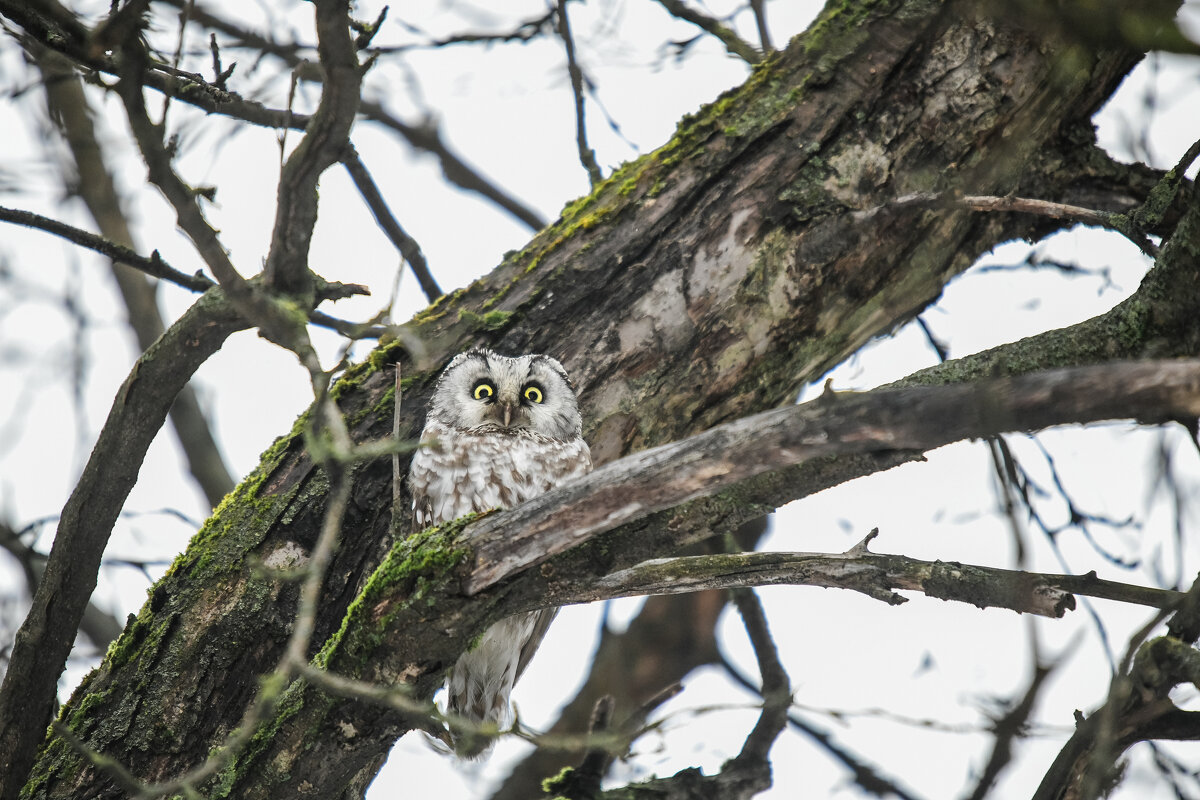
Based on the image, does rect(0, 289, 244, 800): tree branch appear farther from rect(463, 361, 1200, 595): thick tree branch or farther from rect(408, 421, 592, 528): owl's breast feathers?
rect(463, 361, 1200, 595): thick tree branch

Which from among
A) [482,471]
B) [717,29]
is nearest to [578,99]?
[717,29]

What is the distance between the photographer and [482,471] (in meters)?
3.67

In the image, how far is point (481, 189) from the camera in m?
5.60

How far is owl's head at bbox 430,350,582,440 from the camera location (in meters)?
3.57

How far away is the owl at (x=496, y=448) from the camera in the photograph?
142 inches

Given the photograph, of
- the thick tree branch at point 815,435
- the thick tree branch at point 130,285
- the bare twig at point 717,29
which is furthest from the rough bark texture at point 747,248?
the thick tree branch at point 130,285

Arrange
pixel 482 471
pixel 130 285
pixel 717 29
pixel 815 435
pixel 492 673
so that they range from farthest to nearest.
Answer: pixel 130 285 < pixel 717 29 < pixel 492 673 < pixel 482 471 < pixel 815 435

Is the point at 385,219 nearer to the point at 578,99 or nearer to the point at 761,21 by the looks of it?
the point at 578,99

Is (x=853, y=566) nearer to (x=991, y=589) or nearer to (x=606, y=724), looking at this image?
(x=991, y=589)

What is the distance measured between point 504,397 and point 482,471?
1.06ft

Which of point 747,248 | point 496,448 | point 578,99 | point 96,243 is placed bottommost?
point 496,448

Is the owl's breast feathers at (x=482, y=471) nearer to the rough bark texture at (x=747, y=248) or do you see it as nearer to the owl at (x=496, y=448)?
the owl at (x=496, y=448)

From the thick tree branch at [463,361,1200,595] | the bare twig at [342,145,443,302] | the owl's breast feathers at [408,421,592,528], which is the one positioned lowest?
the thick tree branch at [463,361,1200,595]

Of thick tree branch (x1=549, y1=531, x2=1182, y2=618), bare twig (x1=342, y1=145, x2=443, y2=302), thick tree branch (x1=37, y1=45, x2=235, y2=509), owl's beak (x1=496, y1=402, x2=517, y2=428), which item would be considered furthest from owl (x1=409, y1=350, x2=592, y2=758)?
thick tree branch (x1=37, y1=45, x2=235, y2=509)
